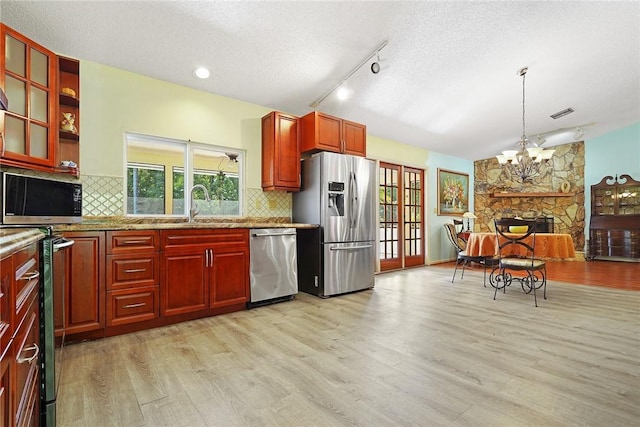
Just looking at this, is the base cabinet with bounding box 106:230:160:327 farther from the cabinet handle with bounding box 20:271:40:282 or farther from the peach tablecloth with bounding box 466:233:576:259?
the peach tablecloth with bounding box 466:233:576:259

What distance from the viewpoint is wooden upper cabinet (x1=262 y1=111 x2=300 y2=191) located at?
3.80 m

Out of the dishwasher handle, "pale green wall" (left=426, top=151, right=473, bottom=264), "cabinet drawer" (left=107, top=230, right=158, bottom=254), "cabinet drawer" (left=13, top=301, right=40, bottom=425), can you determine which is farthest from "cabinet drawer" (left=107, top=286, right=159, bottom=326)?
"pale green wall" (left=426, top=151, right=473, bottom=264)

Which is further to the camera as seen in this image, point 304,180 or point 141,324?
point 304,180

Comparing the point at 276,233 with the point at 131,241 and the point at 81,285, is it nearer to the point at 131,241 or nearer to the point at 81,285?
the point at 131,241

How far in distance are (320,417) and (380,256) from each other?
13.8 ft

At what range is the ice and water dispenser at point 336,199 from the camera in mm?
3818

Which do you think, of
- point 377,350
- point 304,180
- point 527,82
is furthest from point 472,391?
point 527,82

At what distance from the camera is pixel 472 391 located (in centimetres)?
165

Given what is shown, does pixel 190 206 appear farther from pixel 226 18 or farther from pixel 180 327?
pixel 226 18

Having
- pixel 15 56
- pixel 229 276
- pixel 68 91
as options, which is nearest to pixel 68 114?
pixel 68 91

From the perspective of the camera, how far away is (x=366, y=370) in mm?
1894

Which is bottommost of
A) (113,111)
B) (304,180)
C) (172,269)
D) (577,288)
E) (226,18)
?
(577,288)

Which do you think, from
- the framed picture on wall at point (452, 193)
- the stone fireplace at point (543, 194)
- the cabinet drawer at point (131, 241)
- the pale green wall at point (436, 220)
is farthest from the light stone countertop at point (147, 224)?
the stone fireplace at point (543, 194)

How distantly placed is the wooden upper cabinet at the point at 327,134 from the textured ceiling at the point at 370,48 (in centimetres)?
34
